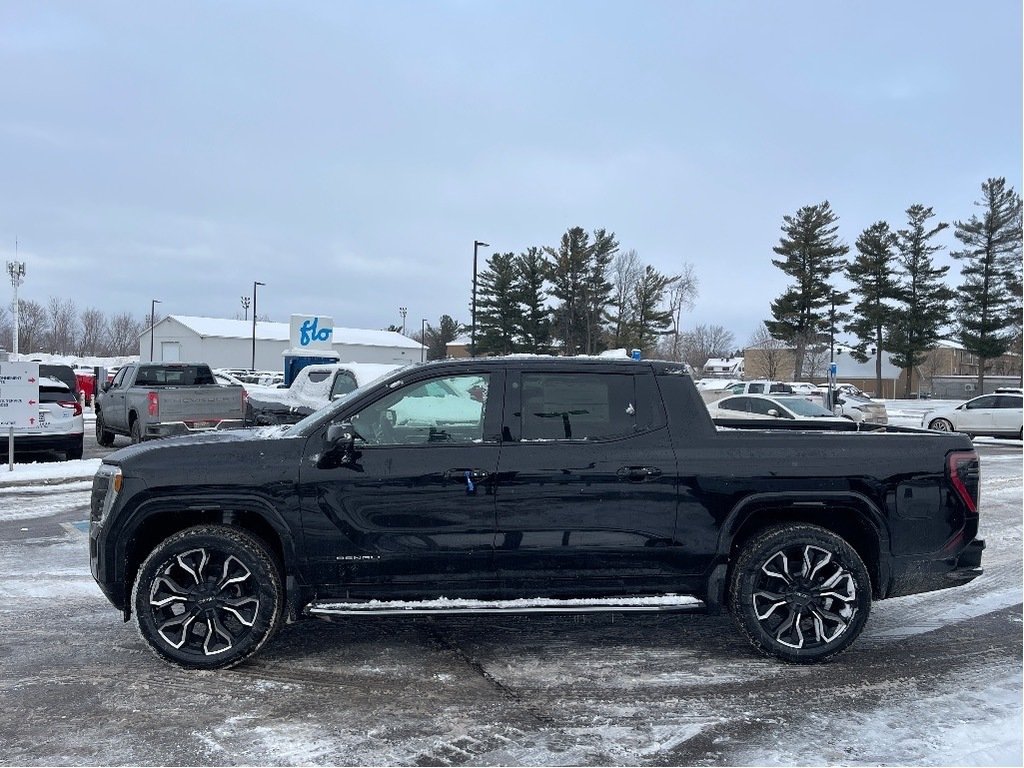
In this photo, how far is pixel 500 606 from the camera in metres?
4.87

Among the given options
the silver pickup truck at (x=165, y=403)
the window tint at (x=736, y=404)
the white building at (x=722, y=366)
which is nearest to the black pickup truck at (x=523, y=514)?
the silver pickup truck at (x=165, y=403)

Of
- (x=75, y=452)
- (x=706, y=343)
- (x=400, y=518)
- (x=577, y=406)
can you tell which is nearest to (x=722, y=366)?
(x=706, y=343)

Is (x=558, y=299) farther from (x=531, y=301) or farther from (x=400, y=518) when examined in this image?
(x=400, y=518)

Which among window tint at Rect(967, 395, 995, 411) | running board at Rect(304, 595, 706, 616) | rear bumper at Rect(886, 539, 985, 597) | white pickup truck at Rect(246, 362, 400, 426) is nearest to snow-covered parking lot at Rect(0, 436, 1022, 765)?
running board at Rect(304, 595, 706, 616)

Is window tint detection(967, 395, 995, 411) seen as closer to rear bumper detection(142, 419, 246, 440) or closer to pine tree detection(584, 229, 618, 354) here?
rear bumper detection(142, 419, 246, 440)


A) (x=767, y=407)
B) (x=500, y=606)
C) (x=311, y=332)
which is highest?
(x=311, y=332)

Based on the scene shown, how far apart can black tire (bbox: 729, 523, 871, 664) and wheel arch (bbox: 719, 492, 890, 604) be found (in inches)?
4.0

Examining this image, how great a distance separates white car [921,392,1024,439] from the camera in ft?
76.0

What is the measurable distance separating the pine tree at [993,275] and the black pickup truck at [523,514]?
197 ft

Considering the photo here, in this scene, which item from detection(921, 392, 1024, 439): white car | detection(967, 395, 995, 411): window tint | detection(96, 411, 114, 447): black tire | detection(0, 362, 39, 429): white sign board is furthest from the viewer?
detection(967, 395, 995, 411): window tint

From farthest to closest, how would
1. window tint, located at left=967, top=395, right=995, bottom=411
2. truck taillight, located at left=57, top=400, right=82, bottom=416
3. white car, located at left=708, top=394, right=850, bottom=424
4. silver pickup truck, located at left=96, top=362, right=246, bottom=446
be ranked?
window tint, located at left=967, top=395, right=995, bottom=411, white car, located at left=708, top=394, right=850, bottom=424, silver pickup truck, located at left=96, top=362, right=246, bottom=446, truck taillight, located at left=57, top=400, right=82, bottom=416

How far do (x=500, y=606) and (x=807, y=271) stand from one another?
62035mm

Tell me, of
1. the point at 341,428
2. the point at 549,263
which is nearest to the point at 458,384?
the point at 341,428

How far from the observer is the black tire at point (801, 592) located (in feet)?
16.3
